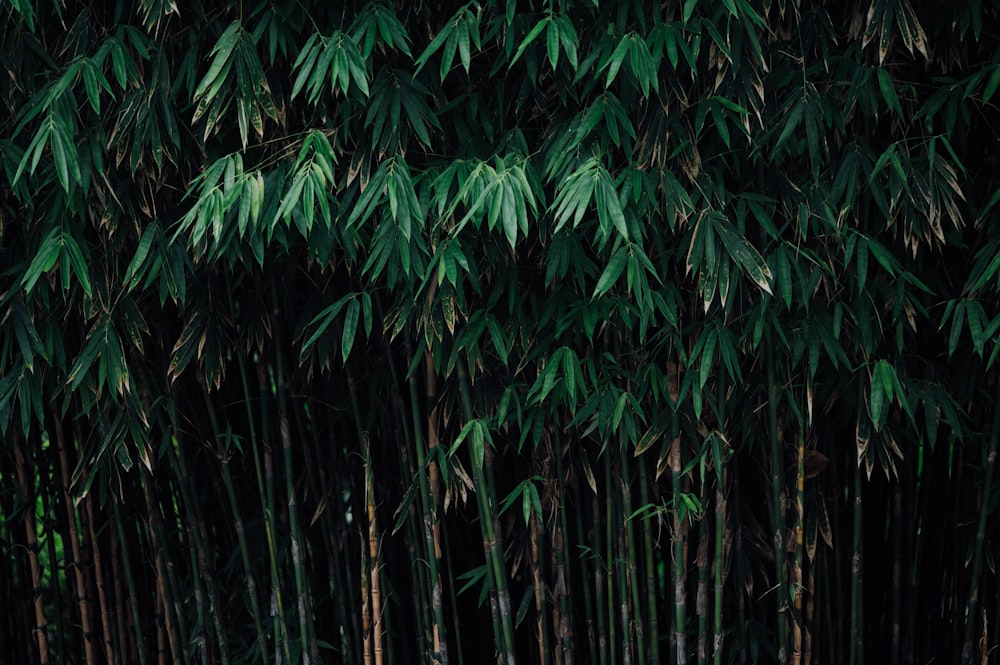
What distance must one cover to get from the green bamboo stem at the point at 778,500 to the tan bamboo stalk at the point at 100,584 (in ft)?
7.10

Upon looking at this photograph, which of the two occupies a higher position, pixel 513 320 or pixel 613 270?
pixel 613 270

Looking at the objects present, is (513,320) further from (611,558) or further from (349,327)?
(611,558)

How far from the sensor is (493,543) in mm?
2953

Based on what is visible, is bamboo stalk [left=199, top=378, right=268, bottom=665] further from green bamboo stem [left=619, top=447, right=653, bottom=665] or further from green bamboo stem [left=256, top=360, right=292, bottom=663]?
green bamboo stem [left=619, top=447, right=653, bottom=665]

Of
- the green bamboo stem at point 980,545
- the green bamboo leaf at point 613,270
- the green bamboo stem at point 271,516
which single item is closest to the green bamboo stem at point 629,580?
the green bamboo leaf at point 613,270

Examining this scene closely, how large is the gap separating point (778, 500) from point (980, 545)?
613 millimetres

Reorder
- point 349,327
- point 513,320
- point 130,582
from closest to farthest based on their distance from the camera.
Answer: point 349,327 < point 513,320 < point 130,582

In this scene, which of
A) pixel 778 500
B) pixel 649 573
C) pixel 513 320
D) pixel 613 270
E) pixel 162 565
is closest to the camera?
pixel 613 270

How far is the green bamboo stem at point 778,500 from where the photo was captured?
277cm

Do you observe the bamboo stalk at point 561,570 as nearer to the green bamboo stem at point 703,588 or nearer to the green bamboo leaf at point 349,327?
the green bamboo stem at point 703,588

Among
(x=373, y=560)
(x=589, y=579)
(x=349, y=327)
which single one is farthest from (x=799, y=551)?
(x=349, y=327)

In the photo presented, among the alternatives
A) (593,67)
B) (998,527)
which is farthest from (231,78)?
(998,527)

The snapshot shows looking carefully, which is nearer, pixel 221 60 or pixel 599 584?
pixel 221 60

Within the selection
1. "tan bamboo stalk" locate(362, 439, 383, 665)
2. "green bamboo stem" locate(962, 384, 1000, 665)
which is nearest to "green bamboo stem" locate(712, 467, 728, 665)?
"green bamboo stem" locate(962, 384, 1000, 665)
